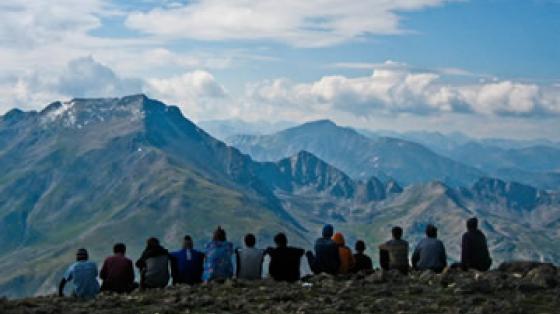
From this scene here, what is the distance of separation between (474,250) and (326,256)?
759 centimetres

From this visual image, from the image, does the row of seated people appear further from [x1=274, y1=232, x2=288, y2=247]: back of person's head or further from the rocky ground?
the rocky ground

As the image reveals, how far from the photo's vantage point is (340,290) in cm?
2980

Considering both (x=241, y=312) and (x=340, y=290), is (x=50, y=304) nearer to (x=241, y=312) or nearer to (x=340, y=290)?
(x=241, y=312)

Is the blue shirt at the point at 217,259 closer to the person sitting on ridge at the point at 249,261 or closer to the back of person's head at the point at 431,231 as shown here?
the person sitting on ridge at the point at 249,261

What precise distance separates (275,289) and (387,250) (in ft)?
28.3

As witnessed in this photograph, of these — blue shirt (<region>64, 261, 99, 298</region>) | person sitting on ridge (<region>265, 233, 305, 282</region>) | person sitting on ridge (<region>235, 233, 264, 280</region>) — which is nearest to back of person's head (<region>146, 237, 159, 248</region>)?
blue shirt (<region>64, 261, 99, 298</region>)

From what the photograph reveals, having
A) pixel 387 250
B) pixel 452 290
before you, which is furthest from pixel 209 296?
pixel 387 250

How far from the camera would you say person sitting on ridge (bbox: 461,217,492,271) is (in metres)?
36.8

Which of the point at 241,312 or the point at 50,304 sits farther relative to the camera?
the point at 50,304

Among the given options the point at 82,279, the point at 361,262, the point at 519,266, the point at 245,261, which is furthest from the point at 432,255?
the point at 82,279

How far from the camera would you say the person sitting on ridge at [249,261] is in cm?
3472

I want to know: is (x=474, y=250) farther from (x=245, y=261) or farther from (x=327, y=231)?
(x=245, y=261)

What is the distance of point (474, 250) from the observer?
3722 cm

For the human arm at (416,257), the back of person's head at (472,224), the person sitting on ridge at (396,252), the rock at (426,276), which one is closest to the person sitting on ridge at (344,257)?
the person sitting on ridge at (396,252)
